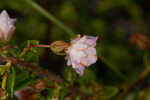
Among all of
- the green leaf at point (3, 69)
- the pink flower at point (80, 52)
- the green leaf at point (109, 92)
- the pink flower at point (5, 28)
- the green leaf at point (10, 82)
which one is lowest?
the green leaf at point (109, 92)

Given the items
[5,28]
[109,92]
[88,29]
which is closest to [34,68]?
[5,28]

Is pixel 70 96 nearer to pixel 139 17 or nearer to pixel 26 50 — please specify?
pixel 26 50

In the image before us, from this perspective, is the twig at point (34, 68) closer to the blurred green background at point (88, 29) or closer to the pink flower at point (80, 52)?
the pink flower at point (80, 52)

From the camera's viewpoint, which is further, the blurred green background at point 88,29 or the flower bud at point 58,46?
the blurred green background at point 88,29

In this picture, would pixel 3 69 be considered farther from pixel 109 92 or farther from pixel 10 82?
pixel 109 92

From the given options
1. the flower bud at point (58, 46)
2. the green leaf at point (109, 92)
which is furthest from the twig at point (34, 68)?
the green leaf at point (109, 92)

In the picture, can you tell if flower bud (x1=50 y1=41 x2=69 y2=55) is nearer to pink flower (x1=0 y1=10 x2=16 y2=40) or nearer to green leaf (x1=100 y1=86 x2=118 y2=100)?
pink flower (x1=0 y1=10 x2=16 y2=40)
